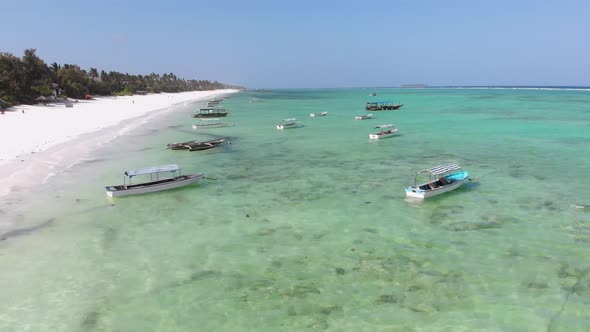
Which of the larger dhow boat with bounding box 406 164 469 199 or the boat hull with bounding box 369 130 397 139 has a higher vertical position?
the boat hull with bounding box 369 130 397 139

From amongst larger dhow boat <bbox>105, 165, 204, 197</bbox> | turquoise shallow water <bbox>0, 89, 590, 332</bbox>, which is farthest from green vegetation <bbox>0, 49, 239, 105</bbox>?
larger dhow boat <bbox>105, 165, 204, 197</bbox>

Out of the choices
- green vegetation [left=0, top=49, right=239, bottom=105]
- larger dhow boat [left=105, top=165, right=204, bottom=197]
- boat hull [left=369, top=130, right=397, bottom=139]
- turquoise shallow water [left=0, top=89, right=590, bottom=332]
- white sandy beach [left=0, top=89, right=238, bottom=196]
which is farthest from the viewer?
green vegetation [left=0, top=49, right=239, bottom=105]

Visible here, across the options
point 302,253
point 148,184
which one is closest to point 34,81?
point 148,184

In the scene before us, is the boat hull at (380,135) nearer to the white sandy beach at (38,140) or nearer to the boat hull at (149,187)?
the boat hull at (149,187)

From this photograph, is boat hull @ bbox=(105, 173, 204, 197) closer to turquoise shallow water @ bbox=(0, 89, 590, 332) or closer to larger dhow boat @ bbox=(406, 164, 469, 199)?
turquoise shallow water @ bbox=(0, 89, 590, 332)

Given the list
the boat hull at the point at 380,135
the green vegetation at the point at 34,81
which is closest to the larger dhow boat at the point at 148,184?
the boat hull at the point at 380,135

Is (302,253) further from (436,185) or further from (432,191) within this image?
(436,185)

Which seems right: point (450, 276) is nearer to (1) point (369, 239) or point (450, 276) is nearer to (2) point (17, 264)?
(1) point (369, 239)
